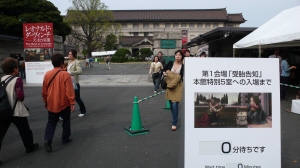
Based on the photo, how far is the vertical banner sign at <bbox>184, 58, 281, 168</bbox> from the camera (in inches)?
108

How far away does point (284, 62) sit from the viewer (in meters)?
9.42

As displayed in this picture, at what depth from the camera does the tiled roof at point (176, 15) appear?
76875 mm

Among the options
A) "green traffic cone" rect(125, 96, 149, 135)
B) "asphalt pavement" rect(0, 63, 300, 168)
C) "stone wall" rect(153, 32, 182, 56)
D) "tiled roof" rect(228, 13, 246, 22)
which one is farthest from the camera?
"tiled roof" rect(228, 13, 246, 22)

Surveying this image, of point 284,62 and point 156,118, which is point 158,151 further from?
point 284,62

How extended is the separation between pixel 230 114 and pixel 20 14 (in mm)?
23073

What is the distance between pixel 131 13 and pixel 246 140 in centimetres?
8180

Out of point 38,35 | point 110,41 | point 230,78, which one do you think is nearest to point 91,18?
point 110,41

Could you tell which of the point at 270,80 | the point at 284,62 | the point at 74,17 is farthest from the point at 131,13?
the point at 270,80

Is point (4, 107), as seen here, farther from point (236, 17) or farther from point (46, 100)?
point (236, 17)

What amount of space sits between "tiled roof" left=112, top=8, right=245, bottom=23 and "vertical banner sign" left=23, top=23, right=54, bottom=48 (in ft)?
209

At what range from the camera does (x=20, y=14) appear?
2170cm

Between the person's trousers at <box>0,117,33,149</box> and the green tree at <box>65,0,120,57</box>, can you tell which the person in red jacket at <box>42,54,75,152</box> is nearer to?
the person's trousers at <box>0,117,33,149</box>

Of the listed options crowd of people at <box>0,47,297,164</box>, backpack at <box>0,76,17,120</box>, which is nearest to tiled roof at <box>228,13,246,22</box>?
crowd of people at <box>0,47,297,164</box>

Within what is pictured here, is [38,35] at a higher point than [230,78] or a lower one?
higher
